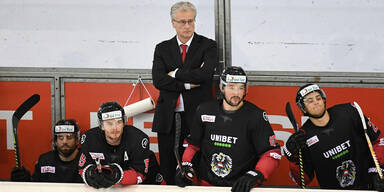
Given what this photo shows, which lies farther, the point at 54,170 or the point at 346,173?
the point at 54,170

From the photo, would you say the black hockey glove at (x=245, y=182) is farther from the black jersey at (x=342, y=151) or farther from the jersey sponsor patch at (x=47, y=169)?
the jersey sponsor patch at (x=47, y=169)

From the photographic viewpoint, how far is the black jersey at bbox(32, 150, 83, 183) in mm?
5293

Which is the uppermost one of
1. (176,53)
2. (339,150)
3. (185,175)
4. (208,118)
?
(176,53)

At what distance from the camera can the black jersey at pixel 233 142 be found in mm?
4189

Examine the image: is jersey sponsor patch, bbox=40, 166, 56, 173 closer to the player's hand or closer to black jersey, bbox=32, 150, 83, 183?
black jersey, bbox=32, 150, 83, 183

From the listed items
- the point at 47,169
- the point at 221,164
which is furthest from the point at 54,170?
the point at 221,164

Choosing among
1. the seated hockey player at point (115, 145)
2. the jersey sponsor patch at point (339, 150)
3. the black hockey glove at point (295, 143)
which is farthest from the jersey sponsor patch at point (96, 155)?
the jersey sponsor patch at point (339, 150)

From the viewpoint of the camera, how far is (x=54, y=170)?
5.32 meters

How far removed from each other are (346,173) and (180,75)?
1.51 m

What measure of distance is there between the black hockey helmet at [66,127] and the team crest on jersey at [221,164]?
5.58 feet

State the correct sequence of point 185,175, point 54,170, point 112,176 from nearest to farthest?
point 112,176, point 185,175, point 54,170

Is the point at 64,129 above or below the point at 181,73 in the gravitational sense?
below

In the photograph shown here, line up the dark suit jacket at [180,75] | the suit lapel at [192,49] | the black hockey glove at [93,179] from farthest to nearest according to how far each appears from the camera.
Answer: the suit lapel at [192,49] < the dark suit jacket at [180,75] < the black hockey glove at [93,179]

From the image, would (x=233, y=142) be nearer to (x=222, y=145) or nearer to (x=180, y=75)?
(x=222, y=145)
